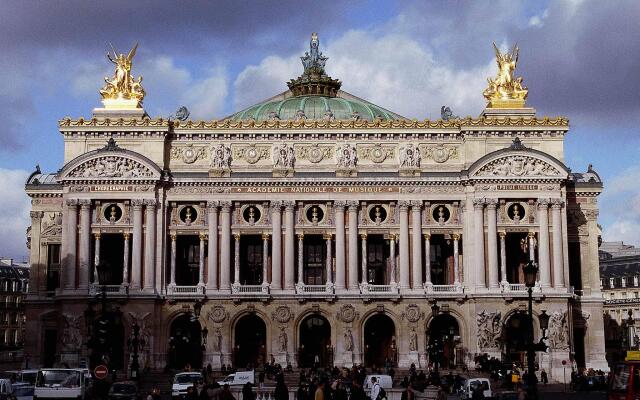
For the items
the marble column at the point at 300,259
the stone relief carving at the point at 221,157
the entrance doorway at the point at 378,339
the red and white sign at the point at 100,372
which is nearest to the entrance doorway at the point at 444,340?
the entrance doorway at the point at 378,339

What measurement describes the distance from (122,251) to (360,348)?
22189 millimetres

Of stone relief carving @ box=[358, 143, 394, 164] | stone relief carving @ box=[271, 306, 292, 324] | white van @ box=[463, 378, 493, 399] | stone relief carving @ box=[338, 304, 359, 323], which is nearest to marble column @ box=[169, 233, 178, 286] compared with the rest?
stone relief carving @ box=[271, 306, 292, 324]

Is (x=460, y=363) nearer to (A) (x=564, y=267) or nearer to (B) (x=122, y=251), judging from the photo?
(A) (x=564, y=267)

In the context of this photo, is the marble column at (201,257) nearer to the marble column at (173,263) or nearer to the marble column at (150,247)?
the marble column at (173,263)

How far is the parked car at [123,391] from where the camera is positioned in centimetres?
5312

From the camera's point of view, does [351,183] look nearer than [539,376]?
No

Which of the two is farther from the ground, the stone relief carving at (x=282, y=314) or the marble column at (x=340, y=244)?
the marble column at (x=340, y=244)

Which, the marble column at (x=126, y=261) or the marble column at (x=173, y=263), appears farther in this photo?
the marble column at (x=173, y=263)

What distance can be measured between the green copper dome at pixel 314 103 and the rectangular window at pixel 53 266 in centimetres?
2172

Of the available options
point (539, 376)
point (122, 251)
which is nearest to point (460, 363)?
point (539, 376)

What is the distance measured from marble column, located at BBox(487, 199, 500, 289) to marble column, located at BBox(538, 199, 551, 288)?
3536 millimetres

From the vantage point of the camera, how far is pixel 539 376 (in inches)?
3088

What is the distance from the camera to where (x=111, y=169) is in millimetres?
82750

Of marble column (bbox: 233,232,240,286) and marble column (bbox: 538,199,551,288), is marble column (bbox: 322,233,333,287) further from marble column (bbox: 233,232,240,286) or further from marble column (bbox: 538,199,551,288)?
marble column (bbox: 538,199,551,288)
